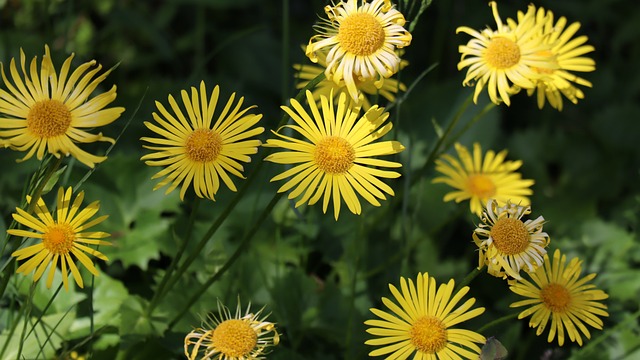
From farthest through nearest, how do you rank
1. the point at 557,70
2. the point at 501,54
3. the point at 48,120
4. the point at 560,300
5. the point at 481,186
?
the point at 481,186 < the point at 557,70 < the point at 501,54 < the point at 560,300 < the point at 48,120

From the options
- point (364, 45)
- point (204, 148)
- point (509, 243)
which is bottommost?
point (509, 243)

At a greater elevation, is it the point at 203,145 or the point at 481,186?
the point at 481,186

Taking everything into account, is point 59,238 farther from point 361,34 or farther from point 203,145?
point 361,34

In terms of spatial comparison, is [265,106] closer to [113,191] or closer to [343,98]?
[113,191]

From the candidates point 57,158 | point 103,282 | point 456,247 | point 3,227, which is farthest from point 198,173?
point 456,247

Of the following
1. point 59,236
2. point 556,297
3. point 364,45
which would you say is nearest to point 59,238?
point 59,236

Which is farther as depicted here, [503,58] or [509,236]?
[503,58]

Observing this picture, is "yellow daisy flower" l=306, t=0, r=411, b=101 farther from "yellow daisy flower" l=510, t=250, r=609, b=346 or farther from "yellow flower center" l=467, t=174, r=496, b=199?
"yellow flower center" l=467, t=174, r=496, b=199
